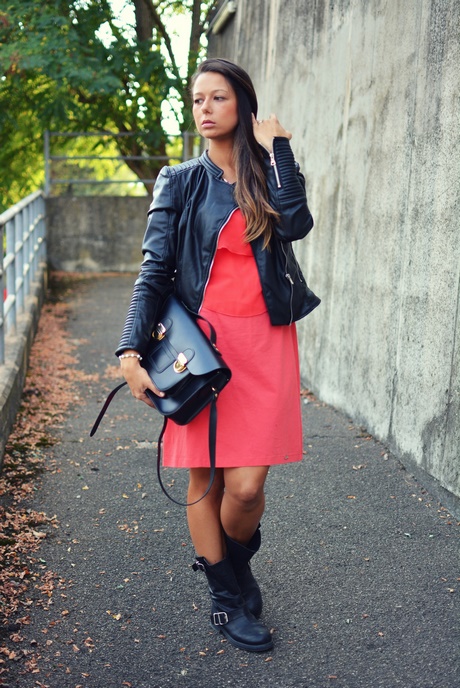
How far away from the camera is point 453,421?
4367 millimetres

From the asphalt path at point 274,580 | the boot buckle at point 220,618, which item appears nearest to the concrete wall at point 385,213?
the asphalt path at point 274,580

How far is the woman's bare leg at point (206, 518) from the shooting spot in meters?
3.27

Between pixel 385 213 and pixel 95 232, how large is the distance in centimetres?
1056

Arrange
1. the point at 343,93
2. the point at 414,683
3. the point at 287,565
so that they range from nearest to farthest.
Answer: the point at 414,683 → the point at 287,565 → the point at 343,93

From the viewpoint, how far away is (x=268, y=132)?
3123 millimetres

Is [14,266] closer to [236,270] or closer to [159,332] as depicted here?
[159,332]

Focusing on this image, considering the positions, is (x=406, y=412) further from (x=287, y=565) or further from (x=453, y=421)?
(x=287, y=565)

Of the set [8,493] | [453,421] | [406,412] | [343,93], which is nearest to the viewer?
[453,421]

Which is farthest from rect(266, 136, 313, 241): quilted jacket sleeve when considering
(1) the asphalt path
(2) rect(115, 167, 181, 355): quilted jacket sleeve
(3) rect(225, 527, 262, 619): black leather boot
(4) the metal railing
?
(4) the metal railing

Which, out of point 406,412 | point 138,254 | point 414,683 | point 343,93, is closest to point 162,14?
point 138,254

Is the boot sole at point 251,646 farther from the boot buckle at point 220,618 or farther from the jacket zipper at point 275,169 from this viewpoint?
the jacket zipper at point 275,169

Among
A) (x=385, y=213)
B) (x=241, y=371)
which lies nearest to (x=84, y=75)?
(x=385, y=213)

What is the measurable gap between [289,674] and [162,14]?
602 inches

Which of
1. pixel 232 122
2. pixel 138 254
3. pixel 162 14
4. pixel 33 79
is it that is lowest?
pixel 138 254
